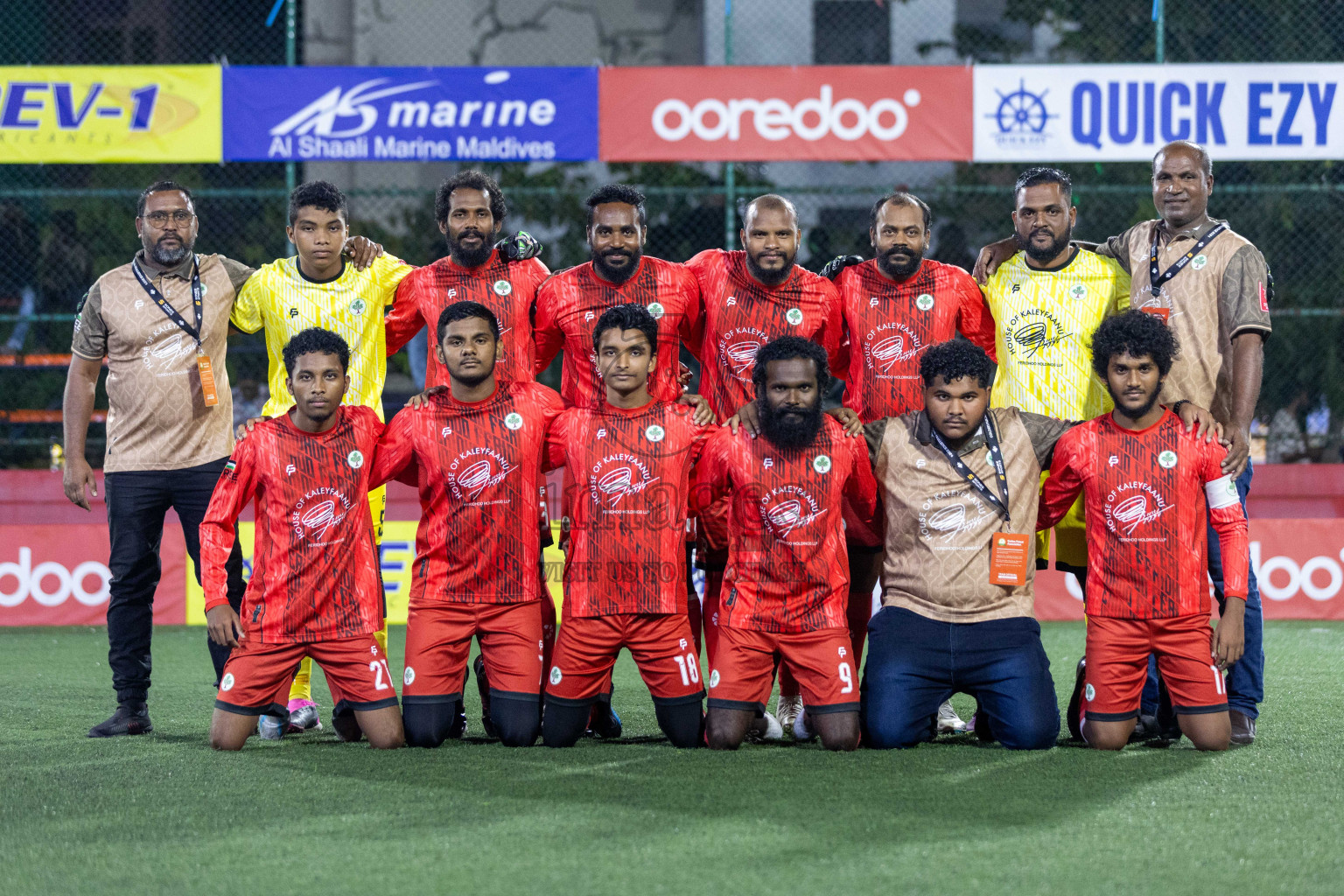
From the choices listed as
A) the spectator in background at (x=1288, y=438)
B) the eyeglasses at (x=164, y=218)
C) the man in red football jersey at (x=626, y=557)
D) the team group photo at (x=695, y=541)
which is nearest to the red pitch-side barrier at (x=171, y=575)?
the spectator in background at (x=1288, y=438)

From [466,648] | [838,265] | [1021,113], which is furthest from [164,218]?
[1021,113]

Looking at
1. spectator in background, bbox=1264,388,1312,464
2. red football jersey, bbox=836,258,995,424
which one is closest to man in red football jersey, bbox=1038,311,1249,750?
red football jersey, bbox=836,258,995,424

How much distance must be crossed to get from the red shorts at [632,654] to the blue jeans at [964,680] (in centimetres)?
66

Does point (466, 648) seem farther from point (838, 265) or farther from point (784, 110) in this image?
point (784, 110)

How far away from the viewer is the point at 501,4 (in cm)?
1454

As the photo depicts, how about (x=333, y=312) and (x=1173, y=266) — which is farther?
(x=333, y=312)

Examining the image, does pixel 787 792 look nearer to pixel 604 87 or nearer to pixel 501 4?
pixel 604 87

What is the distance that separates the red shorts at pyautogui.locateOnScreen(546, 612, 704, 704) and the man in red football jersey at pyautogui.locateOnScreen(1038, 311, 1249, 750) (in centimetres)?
144

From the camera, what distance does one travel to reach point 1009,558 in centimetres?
494

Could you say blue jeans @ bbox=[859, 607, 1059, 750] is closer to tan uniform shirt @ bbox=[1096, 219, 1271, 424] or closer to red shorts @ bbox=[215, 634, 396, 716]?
tan uniform shirt @ bbox=[1096, 219, 1271, 424]

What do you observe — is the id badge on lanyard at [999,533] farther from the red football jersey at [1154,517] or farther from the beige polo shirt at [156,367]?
the beige polo shirt at [156,367]

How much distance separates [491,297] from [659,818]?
8.36 feet

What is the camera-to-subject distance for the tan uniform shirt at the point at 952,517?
5.00 meters

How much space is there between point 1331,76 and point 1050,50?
3.72 meters
